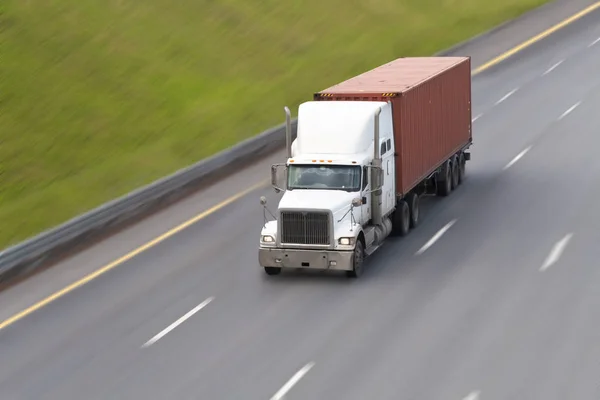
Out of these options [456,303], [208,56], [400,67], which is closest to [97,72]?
[208,56]

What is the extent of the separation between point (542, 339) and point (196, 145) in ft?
62.5

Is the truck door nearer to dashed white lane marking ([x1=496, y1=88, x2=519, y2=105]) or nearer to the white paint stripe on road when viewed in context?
the white paint stripe on road

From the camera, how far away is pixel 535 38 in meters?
51.2

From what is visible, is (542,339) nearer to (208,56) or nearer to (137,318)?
(137,318)

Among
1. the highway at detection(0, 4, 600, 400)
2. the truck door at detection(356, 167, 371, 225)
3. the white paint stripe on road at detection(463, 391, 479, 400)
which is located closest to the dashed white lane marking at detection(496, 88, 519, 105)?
the highway at detection(0, 4, 600, 400)

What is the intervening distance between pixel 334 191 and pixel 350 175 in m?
0.54

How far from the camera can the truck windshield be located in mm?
25547

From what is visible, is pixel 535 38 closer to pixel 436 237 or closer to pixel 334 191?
pixel 436 237

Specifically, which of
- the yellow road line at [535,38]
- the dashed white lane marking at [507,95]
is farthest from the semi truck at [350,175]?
the yellow road line at [535,38]

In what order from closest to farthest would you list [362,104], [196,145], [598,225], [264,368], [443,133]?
1. [264,368]
2. [362,104]
3. [598,225]
4. [443,133]
5. [196,145]

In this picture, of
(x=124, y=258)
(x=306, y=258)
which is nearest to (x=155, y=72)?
(x=124, y=258)

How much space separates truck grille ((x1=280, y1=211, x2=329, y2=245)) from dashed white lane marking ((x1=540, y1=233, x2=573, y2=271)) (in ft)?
16.0

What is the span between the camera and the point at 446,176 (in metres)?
31.8

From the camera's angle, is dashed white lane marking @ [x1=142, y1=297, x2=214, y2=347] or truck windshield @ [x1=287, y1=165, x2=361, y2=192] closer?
dashed white lane marking @ [x1=142, y1=297, x2=214, y2=347]
